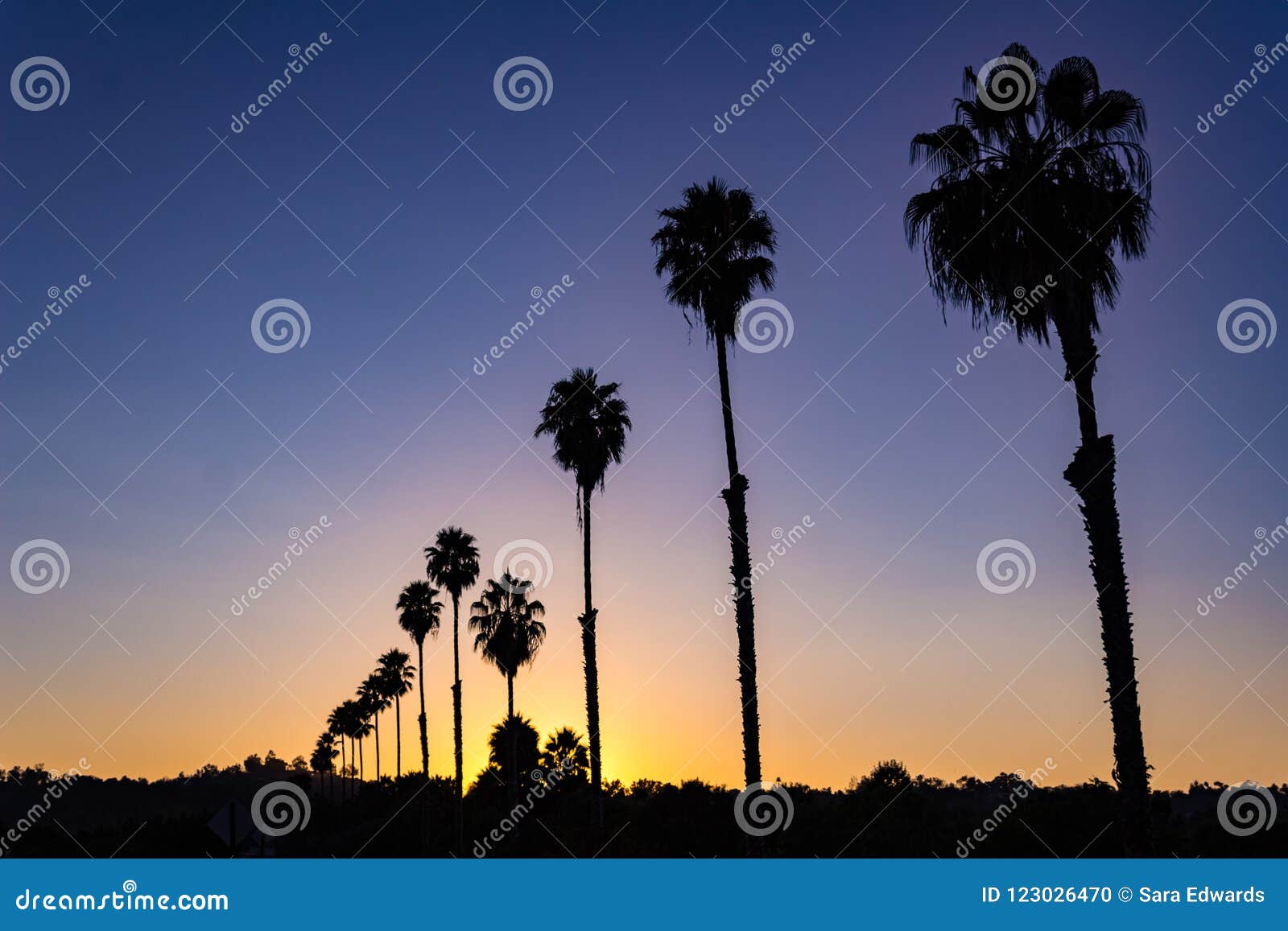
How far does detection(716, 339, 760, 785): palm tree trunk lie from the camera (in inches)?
875

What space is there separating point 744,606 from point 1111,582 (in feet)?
29.1

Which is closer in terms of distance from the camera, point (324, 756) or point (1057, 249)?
point (1057, 249)

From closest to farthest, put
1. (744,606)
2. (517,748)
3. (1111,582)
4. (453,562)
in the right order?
(1111,582) → (744,606) → (453,562) → (517,748)

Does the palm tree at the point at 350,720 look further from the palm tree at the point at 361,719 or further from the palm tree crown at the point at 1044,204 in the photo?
the palm tree crown at the point at 1044,204

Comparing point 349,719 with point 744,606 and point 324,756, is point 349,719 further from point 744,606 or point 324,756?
point 744,606

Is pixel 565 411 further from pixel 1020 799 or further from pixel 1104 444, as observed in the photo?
pixel 1104 444

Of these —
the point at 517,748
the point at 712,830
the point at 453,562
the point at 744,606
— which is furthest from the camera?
the point at 517,748

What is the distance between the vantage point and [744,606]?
23.3 m

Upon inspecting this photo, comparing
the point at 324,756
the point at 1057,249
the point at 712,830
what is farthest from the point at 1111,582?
the point at 324,756

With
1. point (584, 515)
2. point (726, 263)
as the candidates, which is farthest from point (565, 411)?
point (726, 263)

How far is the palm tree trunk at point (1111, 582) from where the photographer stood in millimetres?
15648

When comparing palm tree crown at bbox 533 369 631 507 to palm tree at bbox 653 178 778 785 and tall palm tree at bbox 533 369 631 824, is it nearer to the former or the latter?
tall palm tree at bbox 533 369 631 824

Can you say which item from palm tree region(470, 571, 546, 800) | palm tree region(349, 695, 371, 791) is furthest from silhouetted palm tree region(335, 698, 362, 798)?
palm tree region(470, 571, 546, 800)

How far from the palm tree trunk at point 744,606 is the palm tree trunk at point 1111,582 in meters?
8.15
